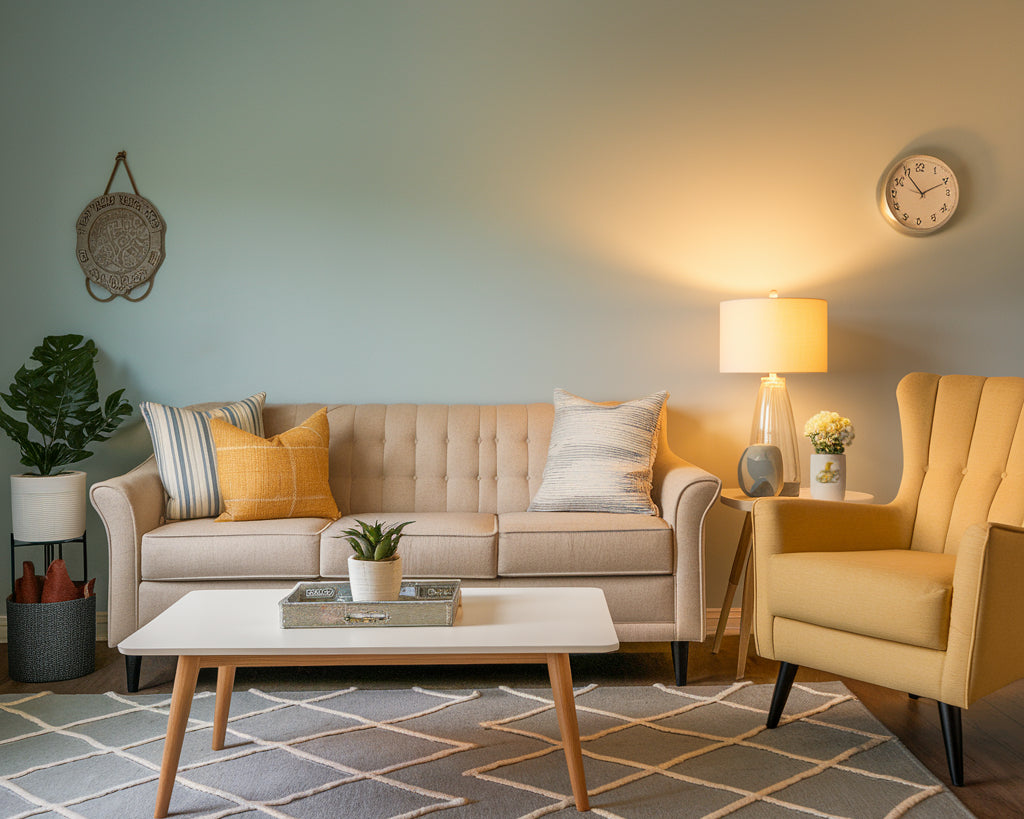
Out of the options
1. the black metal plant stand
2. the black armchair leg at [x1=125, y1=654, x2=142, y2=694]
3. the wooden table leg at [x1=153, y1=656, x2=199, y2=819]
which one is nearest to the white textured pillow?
the black armchair leg at [x1=125, y1=654, x2=142, y2=694]

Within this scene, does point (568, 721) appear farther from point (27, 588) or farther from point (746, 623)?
point (27, 588)

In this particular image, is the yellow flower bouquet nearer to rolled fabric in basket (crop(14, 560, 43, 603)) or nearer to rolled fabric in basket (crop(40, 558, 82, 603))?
rolled fabric in basket (crop(40, 558, 82, 603))

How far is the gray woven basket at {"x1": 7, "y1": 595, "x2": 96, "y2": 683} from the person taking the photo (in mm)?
2939

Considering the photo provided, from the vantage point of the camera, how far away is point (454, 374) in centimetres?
373

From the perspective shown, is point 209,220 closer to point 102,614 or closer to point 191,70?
point 191,70

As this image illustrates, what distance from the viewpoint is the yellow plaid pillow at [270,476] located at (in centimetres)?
309

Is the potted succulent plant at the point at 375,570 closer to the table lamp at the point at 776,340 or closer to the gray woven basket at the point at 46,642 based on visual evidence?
the gray woven basket at the point at 46,642

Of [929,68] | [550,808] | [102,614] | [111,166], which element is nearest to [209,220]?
[111,166]

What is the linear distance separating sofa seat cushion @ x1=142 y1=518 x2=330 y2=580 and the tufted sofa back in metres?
1.93

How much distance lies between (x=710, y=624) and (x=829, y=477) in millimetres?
889

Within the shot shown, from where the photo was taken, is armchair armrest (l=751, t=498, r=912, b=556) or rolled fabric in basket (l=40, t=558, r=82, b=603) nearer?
armchair armrest (l=751, t=498, r=912, b=556)

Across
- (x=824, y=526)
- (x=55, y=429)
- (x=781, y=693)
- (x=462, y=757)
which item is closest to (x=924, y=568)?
(x=824, y=526)

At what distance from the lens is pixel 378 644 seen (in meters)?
1.87

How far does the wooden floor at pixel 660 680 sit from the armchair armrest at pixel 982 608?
260 mm
